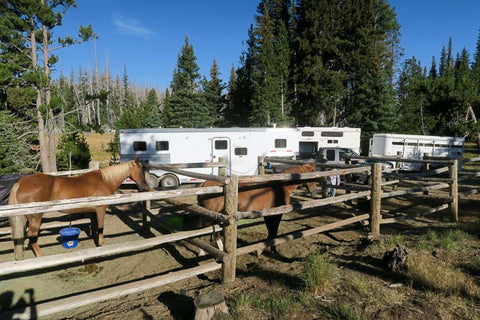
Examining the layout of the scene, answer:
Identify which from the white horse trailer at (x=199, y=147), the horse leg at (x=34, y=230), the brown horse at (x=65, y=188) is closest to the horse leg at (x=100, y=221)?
the brown horse at (x=65, y=188)

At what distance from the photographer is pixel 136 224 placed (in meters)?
7.57

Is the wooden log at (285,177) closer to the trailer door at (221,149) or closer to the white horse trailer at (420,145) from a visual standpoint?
the trailer door at (221,149)

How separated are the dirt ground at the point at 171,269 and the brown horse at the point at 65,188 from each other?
46 centimetres

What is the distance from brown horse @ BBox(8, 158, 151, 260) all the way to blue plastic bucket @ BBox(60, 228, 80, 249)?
42cm

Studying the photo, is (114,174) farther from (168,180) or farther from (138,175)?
(168,180)

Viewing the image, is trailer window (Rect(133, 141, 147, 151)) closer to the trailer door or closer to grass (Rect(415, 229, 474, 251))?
the trailer door

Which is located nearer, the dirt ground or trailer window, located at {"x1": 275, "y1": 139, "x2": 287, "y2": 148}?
the dirt ground

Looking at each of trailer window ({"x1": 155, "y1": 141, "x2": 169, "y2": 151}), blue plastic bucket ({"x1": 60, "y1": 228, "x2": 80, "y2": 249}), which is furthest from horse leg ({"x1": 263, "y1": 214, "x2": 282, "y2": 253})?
trailer window ({"x1": 155, "y1": 141, "x2": 169, "y2": 151})

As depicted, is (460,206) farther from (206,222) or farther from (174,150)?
(174,150)

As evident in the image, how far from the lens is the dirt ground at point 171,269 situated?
11.8 ft

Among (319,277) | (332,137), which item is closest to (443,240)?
(319,277)

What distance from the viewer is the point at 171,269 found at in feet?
16.1

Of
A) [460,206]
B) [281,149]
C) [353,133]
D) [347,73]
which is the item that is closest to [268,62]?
[347,73]

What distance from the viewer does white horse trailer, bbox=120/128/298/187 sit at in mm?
13805
